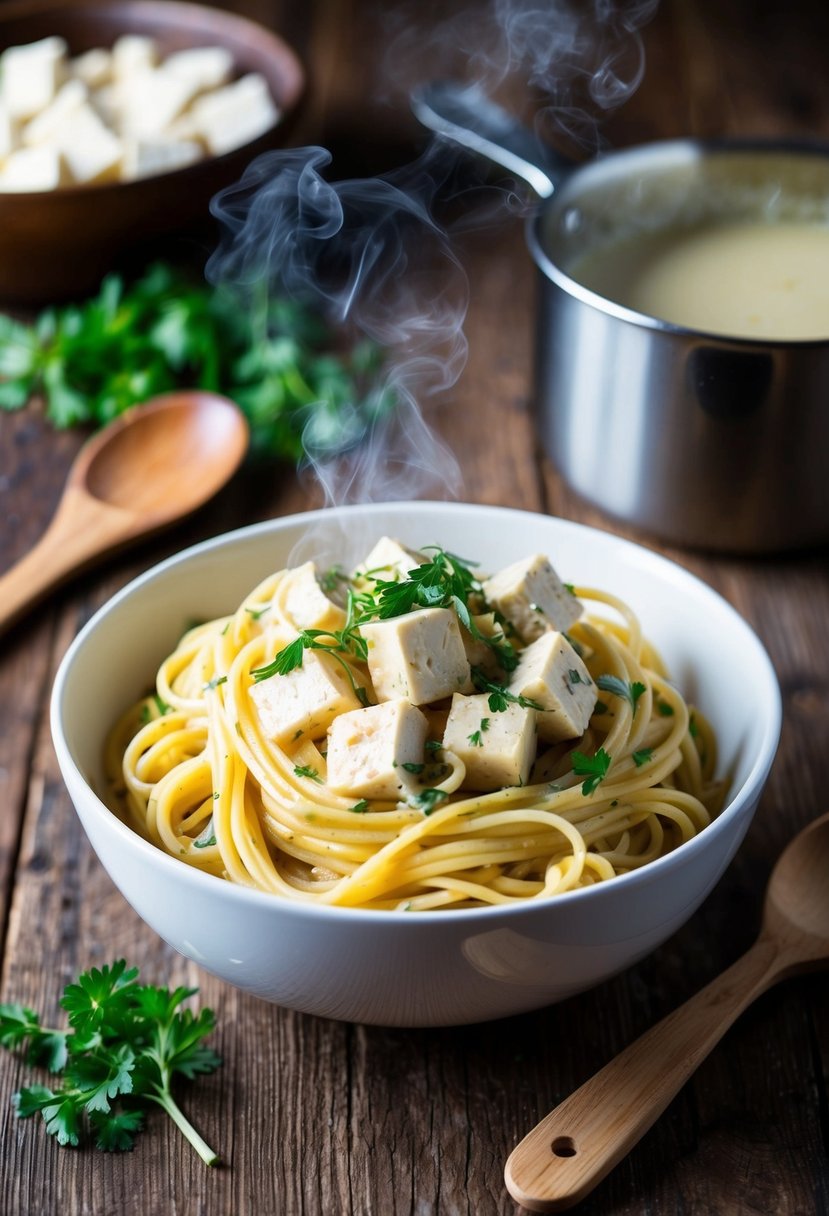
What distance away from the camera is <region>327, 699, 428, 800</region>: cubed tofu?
1.88m

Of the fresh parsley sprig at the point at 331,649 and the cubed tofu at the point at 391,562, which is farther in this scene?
the cubed tofu at the point at 391,562

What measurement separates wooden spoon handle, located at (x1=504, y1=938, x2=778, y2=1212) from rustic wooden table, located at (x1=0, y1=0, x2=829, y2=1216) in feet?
0.33

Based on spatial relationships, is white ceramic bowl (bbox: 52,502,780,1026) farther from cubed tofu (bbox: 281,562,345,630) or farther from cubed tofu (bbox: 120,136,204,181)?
cubed tofu (bbox: 120,136,204,181)

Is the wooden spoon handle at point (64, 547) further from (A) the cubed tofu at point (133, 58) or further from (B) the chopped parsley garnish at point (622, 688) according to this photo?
(A) the cubed tofu at point (133, 58)

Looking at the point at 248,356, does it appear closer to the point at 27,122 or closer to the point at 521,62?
the point at 27,122

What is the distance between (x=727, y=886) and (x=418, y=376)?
2007 millimetres

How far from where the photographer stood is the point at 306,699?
6.56 ft

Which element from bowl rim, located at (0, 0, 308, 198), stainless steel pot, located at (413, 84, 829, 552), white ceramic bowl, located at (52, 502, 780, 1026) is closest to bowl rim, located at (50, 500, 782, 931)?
white ceramic bowl, located at (52, 502, 780, 1026)

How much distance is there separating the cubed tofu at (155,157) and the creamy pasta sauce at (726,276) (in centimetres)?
129

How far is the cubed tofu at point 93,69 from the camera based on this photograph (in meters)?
4.34

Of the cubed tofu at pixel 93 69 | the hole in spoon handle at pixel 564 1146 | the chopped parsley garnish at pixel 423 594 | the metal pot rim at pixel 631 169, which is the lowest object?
the hole in spoon handle at pixel 564 1146

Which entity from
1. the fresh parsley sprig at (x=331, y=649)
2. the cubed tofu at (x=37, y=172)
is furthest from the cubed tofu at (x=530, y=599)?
the cubed tofu at (x=37, y=172)

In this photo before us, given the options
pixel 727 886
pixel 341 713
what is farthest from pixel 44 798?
pixel 727 886

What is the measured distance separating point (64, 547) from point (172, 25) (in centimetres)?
249
